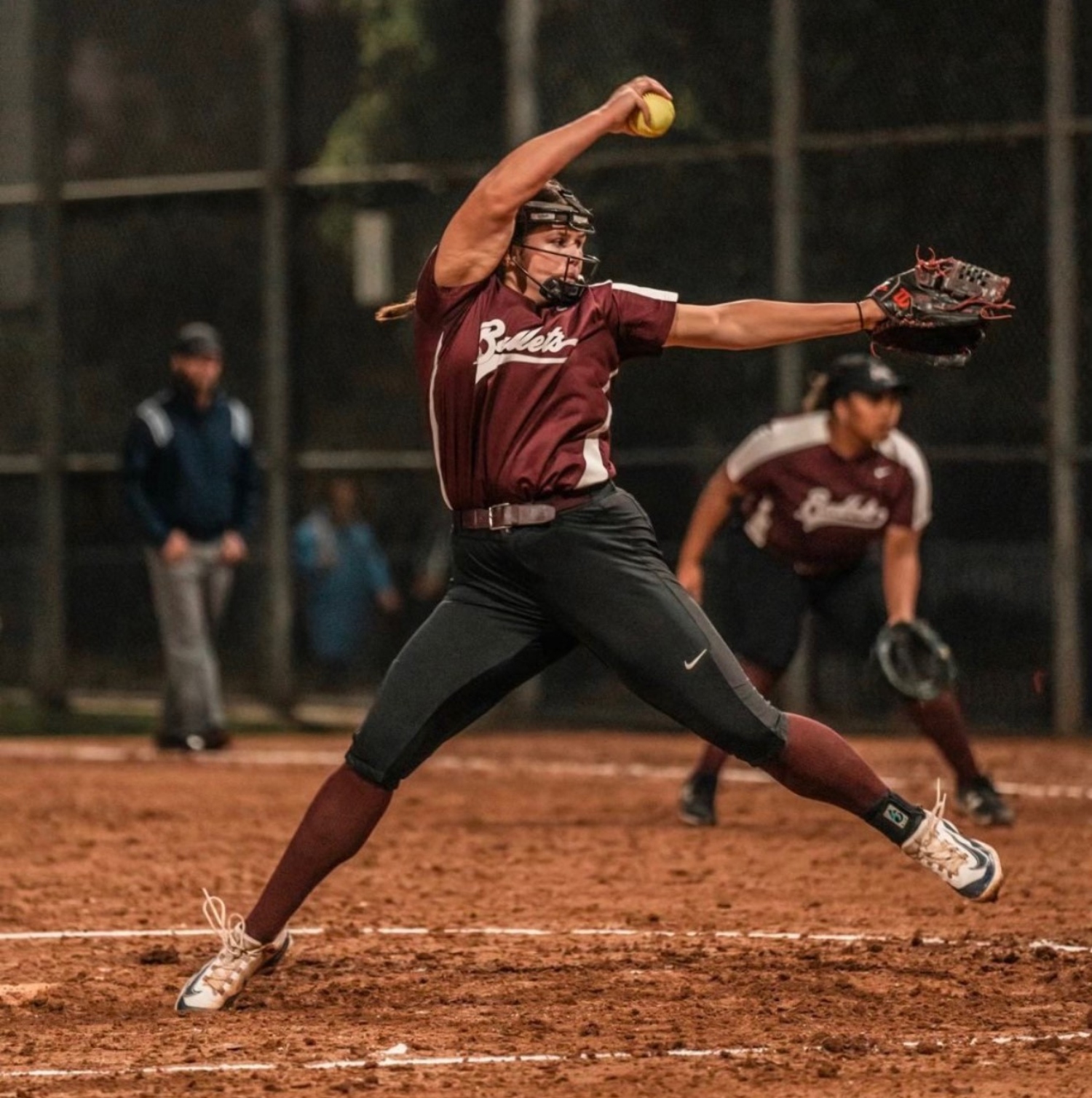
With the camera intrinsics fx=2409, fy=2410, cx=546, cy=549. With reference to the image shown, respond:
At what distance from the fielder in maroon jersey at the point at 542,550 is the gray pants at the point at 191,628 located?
278 inches

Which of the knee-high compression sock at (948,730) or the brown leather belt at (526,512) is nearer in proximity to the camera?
the brown leather belt at (526,512)

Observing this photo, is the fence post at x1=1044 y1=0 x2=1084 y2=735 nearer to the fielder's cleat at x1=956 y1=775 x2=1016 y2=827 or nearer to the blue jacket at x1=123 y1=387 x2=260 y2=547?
the fielder's cleat at x1=956 y1=775 x2=1016 y2=827

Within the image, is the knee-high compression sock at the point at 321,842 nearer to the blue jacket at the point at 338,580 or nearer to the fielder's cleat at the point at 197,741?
the fielder's cleat at the point at 197,741

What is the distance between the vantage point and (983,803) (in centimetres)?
1018

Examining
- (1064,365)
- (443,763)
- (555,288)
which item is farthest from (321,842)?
(1064,365)

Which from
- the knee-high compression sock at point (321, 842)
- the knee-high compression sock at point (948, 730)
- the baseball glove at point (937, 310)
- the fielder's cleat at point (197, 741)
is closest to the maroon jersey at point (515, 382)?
the baseball glove at point (937, 310)

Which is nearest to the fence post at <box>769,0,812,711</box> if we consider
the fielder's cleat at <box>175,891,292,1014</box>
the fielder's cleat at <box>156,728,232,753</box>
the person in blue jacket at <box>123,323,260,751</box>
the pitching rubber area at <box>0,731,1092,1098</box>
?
the pitching rubber area at <box>0,731,1092,1098</box>

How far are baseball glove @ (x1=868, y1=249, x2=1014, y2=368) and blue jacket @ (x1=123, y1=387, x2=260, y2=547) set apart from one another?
7.65 meters

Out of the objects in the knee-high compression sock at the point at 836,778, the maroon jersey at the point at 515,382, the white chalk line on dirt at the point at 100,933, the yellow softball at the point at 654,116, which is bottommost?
the white chalk line on dirt at the point at 100,933

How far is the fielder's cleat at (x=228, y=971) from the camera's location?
6.51 m

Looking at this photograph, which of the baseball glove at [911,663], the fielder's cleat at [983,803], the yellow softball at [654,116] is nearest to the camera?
the yellow softball at [654,116]

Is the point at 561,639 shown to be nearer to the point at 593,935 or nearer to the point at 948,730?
the point at 593,935

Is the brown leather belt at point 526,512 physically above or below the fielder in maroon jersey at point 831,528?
above

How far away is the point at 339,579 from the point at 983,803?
7.35 meters
